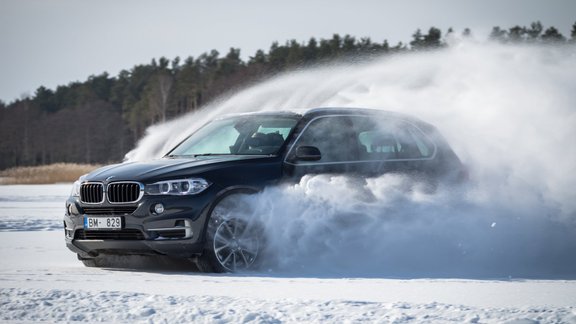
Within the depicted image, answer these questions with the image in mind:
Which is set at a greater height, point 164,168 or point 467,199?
point 164,168

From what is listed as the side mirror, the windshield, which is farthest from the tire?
the windshield

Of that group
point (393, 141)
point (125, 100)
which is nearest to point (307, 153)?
point (393, 141)

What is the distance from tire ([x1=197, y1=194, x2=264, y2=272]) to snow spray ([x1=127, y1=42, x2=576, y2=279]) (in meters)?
0.13

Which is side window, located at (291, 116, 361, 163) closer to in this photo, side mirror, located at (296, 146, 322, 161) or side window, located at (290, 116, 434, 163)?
side window, located at (290, 116, 434, 163)

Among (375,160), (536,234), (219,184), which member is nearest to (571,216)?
(536,234)

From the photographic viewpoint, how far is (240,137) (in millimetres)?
9641

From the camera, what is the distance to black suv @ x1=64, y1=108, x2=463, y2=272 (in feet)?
27.0

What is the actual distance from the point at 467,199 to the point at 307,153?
1.94 m

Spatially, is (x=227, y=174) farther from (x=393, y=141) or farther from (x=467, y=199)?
(x=467, y=199)

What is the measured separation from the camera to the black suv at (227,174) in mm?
8219

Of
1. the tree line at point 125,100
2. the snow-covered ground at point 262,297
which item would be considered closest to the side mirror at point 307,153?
the snow-covered ground at point 262,297

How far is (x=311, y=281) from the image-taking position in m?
7.81

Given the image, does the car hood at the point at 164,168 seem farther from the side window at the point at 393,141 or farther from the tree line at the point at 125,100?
the tree line at the point at 125,100

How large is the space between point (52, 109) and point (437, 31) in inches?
3256
